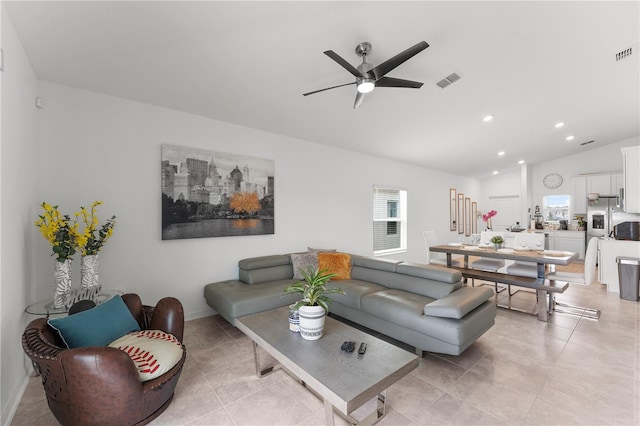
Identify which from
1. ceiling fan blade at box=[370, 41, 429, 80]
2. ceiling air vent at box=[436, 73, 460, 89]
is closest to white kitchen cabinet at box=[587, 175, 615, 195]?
ceiling air vent at box=[436, 73, 460, 89]

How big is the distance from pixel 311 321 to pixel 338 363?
371 millimetres

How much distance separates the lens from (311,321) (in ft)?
6.61

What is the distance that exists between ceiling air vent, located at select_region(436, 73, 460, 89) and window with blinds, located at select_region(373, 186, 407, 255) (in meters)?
2.99

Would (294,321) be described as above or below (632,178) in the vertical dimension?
below

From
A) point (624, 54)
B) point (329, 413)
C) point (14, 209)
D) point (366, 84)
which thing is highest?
point (624, 54)

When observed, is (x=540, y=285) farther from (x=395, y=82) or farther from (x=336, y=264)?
(x=395, y=82)

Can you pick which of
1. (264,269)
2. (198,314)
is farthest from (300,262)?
(198,314)

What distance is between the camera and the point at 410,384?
2225mm

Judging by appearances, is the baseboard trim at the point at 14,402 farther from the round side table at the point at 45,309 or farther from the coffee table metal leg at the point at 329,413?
the coffee table metal leg at the point at 329,413

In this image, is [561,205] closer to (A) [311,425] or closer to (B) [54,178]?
(A) [311,425]

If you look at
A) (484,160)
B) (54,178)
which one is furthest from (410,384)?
(484,160)

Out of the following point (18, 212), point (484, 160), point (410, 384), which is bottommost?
point (410, 384)

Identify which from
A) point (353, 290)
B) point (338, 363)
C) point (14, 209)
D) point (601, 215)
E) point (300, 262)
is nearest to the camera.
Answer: point (338, 363)

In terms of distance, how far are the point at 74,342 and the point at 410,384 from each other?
249cm
